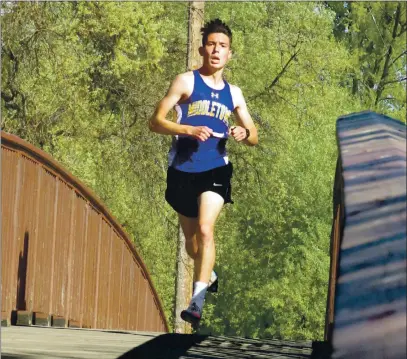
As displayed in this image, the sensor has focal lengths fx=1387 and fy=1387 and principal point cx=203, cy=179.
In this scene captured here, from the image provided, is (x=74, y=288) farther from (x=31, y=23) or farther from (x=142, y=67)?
(x=142, y=67)

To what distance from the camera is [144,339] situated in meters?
6.68

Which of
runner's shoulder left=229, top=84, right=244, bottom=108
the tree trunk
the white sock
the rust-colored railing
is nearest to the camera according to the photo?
the white sock

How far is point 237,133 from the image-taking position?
7047 millimetres

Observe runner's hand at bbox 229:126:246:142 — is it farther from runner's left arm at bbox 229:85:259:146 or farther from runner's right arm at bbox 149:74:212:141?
runner's right arm at bbox 149:74:212:141

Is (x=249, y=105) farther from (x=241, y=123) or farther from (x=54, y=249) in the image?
(x=241, y=123)

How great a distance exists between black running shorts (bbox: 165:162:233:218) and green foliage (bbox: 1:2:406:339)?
16.4 m

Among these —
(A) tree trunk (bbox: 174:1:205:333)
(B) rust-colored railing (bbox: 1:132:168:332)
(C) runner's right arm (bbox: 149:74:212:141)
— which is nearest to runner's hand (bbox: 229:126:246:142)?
(C) runner's right arm (bbox: 149:74:212:141)

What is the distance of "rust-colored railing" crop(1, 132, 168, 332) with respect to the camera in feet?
34.9

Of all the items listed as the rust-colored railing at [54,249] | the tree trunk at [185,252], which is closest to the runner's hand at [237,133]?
the rust-colored railing at [54,249]

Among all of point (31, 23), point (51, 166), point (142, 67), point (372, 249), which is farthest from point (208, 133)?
point (142, 67)

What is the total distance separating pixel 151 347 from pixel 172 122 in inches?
54.3

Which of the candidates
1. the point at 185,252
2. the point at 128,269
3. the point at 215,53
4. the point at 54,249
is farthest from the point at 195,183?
the point at 185,252

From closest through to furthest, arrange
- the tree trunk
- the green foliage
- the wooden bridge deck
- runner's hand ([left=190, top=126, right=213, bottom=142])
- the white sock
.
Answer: the wooden bridge deck, runner's hand ([left=190, top=126, right=213, bottom=142]), the white sock, the green foliage, the tree trunk

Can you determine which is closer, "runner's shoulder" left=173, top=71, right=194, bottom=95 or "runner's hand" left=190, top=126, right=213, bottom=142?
"runner's hand" left=190, top=126, right=213, bottom=142
